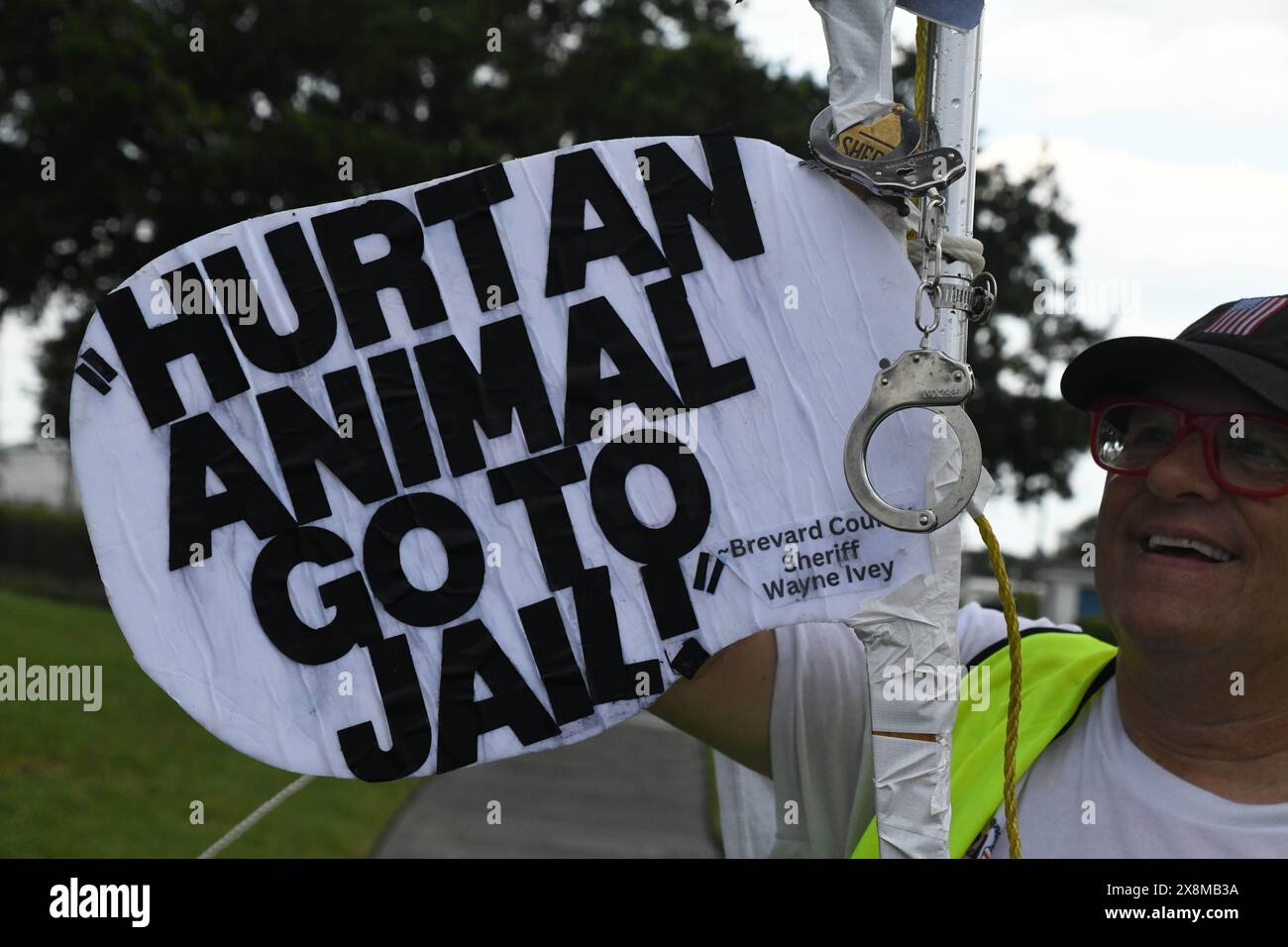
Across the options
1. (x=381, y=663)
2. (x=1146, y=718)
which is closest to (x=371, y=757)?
(x=381, y=663)

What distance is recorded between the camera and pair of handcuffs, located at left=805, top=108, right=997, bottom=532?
152 centimetres

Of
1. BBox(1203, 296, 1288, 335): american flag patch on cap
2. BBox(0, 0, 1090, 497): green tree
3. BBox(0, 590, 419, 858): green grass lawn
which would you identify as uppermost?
BBox(0, 0, 1090, 497): green tree

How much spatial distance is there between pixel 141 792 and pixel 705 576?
7.13 meters

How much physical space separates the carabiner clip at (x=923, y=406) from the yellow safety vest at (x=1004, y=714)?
43 cm

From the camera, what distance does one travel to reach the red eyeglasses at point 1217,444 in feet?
6.48

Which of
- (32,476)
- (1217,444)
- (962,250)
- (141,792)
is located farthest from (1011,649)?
(32,476)

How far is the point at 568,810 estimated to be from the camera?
347 inches

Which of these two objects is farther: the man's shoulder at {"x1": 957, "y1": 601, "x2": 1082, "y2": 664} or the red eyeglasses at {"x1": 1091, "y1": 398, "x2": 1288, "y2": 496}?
the man's shoulder at {"x1": 957, "y1": 601, "x2": 1082, "y2": 664}

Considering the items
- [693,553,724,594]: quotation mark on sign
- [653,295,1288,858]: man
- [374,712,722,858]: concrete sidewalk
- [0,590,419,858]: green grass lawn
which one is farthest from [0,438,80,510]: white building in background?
[693,553,724,594]: quotation mark on sign

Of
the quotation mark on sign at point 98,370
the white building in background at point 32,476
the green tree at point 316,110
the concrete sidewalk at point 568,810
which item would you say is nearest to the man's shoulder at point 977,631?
the quotation mark on sign at point 98,370

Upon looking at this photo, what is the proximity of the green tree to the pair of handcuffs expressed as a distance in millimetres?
8253

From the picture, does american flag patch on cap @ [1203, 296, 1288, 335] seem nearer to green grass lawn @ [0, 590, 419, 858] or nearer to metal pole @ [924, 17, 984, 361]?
metal pole @ [924, 17, 984, 361]

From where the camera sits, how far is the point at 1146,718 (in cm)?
217

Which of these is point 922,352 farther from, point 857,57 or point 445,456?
point 445,456
